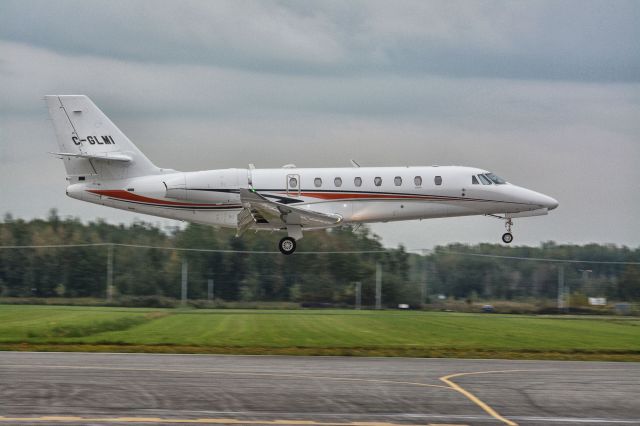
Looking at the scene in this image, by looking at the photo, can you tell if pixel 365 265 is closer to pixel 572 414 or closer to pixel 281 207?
pixel 281 207

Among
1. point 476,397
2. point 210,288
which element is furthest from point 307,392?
point 210,288

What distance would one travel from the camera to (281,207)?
4000cm

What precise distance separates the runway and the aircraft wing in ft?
35.9

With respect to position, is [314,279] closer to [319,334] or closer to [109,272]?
[109,272]

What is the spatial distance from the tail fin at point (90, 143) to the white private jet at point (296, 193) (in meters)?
0.05

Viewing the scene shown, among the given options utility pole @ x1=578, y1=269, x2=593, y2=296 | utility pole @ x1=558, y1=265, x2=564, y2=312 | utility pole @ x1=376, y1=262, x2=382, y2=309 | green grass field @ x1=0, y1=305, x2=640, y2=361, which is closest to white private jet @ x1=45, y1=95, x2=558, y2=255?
green grass field @ x1=0, y1=305, x2=640, y2=361

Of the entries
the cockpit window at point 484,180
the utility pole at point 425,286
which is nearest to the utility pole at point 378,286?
the utility pole at point 425,286

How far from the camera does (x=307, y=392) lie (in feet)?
72.7

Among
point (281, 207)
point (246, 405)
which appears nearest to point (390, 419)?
point (246, 405)

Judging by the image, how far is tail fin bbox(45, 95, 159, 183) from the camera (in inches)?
1737

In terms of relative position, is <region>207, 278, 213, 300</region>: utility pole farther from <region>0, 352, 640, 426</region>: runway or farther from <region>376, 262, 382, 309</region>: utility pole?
<region>0, 352, 640, 426</region>: runway

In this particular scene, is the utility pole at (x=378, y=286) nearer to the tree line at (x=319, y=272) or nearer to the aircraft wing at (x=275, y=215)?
the tree line at (x=319, y=272)

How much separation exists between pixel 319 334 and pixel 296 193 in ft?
25.2

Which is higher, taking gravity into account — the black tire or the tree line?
the black tire
